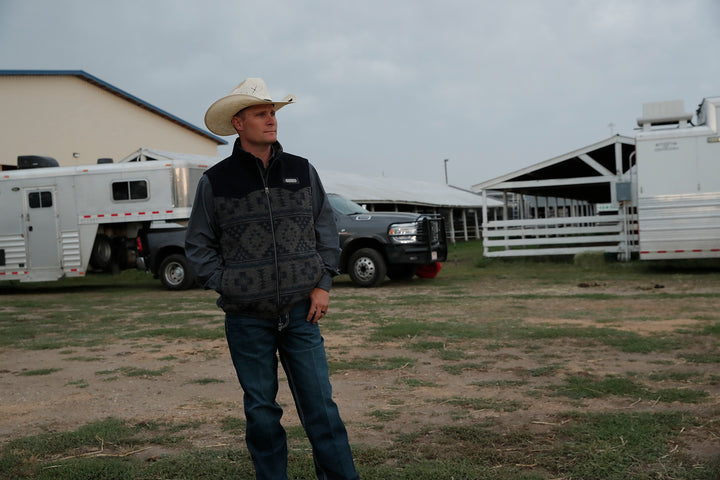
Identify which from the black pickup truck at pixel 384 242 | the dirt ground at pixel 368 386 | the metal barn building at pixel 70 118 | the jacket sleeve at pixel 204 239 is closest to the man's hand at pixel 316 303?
the jacket sleeve at pixel 204 239

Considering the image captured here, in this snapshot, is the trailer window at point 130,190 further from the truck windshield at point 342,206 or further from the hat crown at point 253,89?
the hat crown at point 253,89

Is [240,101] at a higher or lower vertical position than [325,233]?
higher

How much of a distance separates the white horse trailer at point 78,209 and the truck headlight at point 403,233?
4558 mm

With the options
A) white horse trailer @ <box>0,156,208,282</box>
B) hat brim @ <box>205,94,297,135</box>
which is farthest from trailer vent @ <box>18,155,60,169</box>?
hat brim @ <box>205,94,297,135</box>

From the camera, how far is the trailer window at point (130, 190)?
1527 cm

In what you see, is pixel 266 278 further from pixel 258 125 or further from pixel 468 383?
pixel 468 383

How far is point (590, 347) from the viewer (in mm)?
6914

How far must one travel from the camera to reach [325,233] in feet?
10.8

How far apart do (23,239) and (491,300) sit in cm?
1072

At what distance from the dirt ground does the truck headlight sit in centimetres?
524

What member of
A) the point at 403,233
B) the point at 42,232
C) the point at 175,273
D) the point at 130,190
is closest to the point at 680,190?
the point at 403,233

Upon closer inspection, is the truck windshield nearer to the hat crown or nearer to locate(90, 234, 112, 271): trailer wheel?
locate(90, 234, 112, 271): trailer wheel

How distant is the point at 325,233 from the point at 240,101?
0.71 m

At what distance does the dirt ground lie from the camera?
466cm
